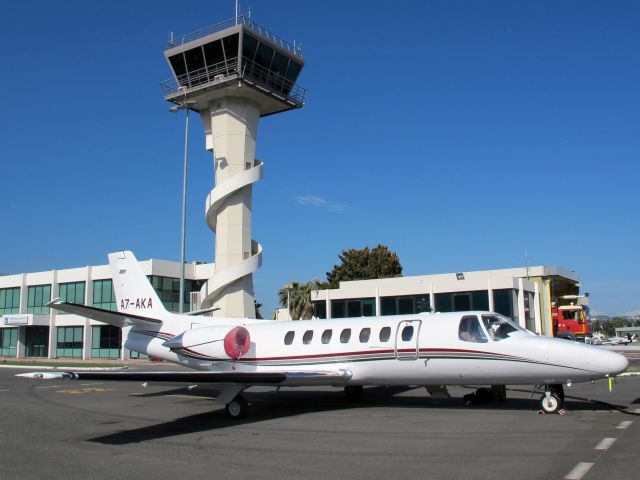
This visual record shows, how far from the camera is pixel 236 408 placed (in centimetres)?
1422

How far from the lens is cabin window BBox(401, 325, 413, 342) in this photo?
15.1 m

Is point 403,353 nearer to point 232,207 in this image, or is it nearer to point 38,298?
point 232,207

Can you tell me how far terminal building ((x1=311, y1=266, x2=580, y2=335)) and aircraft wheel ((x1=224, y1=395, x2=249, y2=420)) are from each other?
95.1 feet

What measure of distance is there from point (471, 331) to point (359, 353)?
303 cm

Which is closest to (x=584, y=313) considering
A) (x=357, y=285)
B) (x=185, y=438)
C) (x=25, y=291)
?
(x=357, y=285)

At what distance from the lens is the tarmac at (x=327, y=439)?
8.57 metres

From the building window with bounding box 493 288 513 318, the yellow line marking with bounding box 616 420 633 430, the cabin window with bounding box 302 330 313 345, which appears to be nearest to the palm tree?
the building window with bounding box 493 288 513 318

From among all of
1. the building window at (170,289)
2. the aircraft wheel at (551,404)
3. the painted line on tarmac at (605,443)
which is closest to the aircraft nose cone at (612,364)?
the aircraft wheel at (551,404)

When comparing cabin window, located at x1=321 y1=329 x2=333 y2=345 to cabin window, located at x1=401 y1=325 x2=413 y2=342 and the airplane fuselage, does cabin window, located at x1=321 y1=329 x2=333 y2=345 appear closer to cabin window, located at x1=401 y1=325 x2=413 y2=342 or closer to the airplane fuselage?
the airplane fuselage

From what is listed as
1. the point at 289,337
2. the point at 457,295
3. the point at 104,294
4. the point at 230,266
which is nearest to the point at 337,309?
the point at 457,295

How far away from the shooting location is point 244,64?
1599 inches

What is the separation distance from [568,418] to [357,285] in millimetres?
35240

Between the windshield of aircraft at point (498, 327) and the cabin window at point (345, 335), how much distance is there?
3683 millimetres

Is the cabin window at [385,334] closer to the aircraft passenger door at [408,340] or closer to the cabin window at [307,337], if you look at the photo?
the aircraft passenger door at [408,340]
